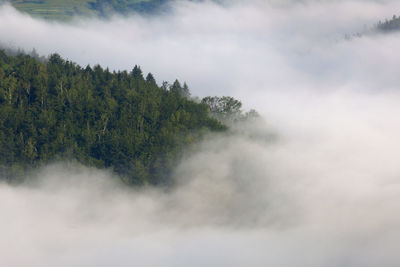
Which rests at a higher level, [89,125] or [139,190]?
[89,125]

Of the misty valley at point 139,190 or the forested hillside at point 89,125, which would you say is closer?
the misty valley at point 139,190

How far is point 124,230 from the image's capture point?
91375 millimetres

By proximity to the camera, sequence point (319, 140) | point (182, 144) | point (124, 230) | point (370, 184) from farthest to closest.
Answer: point (319, 140) → point (370, 184) → point (182, 144) → point (124, 230)

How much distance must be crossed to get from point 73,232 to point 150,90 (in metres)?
37.3

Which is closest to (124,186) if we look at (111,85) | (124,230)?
(124,230)

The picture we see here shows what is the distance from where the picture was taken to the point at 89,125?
95.7m

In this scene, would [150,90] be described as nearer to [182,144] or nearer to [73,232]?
[182,144]

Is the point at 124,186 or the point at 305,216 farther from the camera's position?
the point at 305,216

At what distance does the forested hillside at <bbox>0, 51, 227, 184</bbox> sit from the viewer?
293 ft

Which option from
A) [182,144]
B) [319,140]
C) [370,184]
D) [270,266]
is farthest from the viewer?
[319,140]

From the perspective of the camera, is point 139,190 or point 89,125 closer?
point 139,190

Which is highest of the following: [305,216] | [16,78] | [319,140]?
[319,140]

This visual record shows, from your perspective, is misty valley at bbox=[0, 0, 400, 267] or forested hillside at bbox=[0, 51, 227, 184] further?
forested hillside at bbox=[0, 51, 227, 184]

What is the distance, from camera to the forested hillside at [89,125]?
89375 mm
